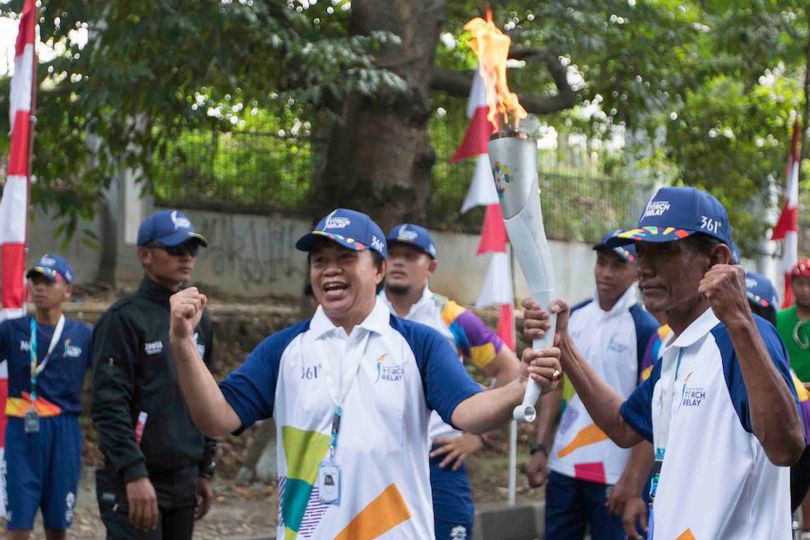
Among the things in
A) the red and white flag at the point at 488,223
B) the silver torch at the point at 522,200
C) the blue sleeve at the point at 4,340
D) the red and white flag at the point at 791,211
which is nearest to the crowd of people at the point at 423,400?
the silver torch at the point at 522,200

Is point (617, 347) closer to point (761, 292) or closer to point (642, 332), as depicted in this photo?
point (642, 332)

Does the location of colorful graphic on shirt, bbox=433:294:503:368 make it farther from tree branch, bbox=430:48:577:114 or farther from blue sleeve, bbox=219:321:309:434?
tree branch, bbox=430:48:577:114

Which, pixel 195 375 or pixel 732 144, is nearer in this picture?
pixel 195 375

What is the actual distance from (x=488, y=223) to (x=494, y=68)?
6520 mm

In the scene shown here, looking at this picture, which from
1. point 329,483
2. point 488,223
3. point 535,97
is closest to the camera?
point 329,483

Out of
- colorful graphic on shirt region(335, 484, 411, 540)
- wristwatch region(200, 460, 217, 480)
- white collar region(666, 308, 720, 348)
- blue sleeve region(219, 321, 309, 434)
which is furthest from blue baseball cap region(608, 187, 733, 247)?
wristwatch region(200, 460, 217, 480)

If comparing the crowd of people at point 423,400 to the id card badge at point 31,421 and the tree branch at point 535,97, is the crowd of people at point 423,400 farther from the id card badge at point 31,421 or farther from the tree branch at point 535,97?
the tree branch at point 535,97

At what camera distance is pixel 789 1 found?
41.7ft

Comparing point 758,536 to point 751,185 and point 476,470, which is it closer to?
point 476,470

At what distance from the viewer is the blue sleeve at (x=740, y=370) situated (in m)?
3.62

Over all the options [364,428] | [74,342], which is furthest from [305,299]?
[364,428]

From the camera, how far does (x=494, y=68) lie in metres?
4.65

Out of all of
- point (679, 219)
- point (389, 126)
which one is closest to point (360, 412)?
point (679, 219)

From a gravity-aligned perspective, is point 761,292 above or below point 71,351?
above
